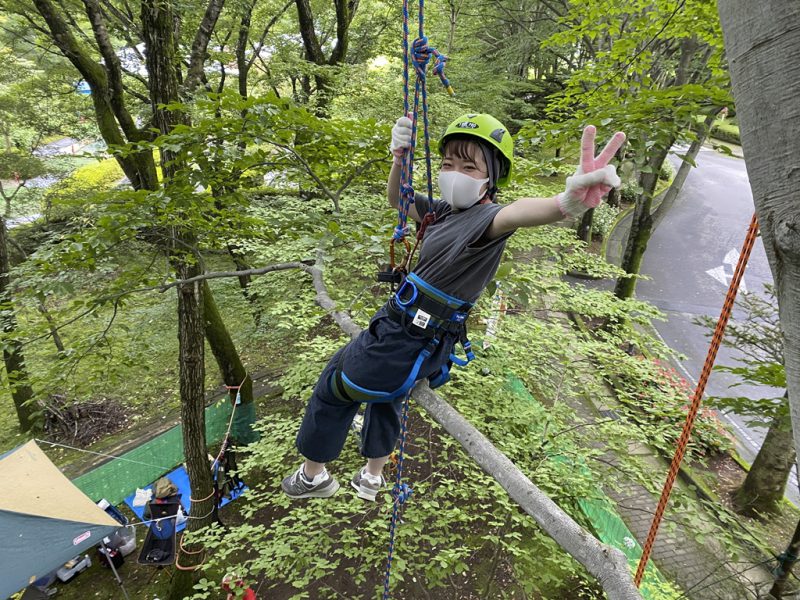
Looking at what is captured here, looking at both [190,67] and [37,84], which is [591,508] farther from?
[37,84]

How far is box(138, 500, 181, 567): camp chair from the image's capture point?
6.55m

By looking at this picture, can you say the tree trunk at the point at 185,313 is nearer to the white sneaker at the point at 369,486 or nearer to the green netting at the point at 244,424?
the white sneaker at the point at 369,486

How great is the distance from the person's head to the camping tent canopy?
20.0ft

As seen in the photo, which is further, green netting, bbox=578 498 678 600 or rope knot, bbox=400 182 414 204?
green netting, bbox=578 498 678 600

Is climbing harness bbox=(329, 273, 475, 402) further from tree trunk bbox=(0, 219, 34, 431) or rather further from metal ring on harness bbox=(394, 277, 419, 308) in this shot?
tree trunk bbox=(0, 219, 34, 431)

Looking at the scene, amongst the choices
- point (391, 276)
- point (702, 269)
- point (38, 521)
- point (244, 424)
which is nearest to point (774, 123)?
point (391, 276)

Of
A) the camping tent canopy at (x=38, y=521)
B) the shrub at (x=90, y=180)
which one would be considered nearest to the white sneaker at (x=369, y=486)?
the camping tent canopy at (x=38, y=521)

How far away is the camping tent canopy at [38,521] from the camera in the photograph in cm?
491

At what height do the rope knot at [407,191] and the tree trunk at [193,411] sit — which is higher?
the rope knot at [407,191]

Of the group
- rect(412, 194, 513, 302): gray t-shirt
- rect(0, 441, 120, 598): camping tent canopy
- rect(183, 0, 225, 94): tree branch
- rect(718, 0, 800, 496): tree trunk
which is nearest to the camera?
rect(718, 0, 800, 496): tree trunk

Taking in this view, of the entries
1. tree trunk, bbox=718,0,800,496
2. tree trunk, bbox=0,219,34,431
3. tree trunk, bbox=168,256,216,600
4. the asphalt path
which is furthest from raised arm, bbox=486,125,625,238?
the asphalt path

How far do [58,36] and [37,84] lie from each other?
19.8 feet

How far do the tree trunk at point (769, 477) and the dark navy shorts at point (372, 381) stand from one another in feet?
22.9

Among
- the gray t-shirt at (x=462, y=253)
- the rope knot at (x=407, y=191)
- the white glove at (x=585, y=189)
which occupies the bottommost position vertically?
the gray t-shirt at (x=462, y=253)
